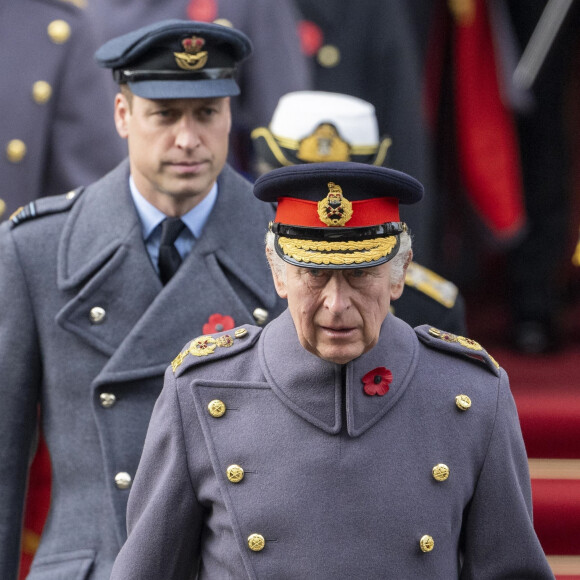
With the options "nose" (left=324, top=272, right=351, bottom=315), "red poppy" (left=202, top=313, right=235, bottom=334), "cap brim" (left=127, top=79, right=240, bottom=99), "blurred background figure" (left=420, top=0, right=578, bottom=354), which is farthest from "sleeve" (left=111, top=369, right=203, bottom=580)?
"blurred background figure" (left=420, top=0, right=578, bottom=354)

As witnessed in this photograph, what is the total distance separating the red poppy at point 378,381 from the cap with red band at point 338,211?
0.83 feet

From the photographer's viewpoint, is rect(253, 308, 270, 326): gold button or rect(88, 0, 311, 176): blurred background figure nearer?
rect(253, 308, 270, 326): gold button

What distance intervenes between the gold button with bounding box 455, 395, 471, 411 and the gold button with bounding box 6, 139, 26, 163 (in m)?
2.22

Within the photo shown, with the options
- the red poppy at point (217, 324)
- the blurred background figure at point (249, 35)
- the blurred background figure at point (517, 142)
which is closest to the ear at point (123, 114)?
the red poppy at point (217, 324)

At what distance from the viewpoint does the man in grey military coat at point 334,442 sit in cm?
303

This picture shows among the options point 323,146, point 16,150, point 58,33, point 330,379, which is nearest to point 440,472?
point 330,379

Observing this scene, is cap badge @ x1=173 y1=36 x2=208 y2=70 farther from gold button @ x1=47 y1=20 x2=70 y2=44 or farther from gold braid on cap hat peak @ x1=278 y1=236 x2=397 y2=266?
gold button @ x1=47 y1=20 x2=70 y2=44

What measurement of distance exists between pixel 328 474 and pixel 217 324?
88 centimetres

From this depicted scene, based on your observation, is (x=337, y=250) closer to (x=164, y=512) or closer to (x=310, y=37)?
(x=164, y=512)

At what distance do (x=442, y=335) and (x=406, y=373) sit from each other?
180 mm

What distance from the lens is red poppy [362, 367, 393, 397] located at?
3.14 meters

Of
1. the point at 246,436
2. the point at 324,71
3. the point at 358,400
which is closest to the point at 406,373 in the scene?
the point at 358,400

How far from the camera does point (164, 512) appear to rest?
10.3ft

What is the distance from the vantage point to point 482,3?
6285mm
